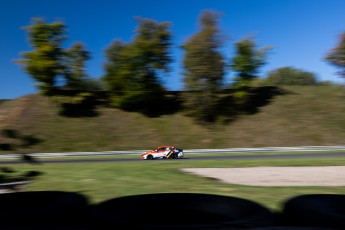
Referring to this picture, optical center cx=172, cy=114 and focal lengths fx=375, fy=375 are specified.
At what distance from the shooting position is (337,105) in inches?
1876

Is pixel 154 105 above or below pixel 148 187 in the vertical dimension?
above

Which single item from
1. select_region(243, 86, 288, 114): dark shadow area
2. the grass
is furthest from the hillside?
the grass

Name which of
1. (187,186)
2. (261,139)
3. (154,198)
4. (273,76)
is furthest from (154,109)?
(273,76)

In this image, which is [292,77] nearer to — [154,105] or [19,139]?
[154,105]

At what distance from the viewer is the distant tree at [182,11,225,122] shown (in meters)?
41.7

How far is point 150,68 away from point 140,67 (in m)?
1.27

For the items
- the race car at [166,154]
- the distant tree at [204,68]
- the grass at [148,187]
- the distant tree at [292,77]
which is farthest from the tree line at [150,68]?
the distant tree at [292,77]

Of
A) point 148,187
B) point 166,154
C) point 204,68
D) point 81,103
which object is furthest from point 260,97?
point 148,187

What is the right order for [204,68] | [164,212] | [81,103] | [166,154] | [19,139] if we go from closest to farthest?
[164,212]
[19,139]
[166,154]
[204,68]
[81,103]

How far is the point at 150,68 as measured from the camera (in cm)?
4516

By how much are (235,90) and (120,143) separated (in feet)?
53.6

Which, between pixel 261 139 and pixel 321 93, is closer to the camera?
pixel 261 139

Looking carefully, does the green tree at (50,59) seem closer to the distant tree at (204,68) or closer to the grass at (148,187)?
the distant tree at (204,68)

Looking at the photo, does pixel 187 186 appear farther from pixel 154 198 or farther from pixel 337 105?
pixel 337 105
